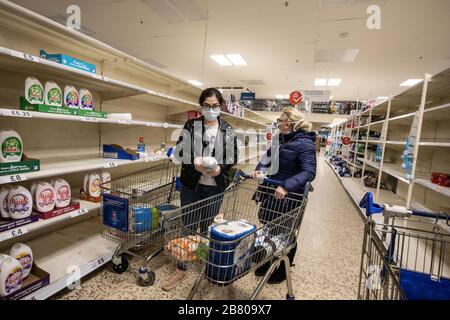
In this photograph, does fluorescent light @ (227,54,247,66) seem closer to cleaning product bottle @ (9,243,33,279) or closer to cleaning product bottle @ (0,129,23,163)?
cleaning product bottle @ (0,129,23,163)

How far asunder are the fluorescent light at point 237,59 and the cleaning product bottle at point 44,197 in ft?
21.0

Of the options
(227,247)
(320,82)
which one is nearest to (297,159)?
(227,247)

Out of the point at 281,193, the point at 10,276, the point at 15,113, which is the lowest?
the point at 10,276

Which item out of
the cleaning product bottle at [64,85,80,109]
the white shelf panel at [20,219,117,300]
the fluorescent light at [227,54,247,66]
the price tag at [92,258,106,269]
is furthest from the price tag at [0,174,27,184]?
the fluorescent light at [227,54,247,66]

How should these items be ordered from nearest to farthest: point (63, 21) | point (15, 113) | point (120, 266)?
point (15, 113) → point (120, 266) → point (63, 21)

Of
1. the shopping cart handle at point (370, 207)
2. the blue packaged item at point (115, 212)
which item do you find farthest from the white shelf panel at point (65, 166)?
the shopping cart handle at point (370, 207)

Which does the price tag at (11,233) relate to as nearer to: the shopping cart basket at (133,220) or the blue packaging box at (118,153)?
the shopping cart basket at (133,220)

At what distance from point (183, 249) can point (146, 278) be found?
0.85 m

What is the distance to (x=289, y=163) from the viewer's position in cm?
196

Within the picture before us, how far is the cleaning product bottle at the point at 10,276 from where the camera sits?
1374mm


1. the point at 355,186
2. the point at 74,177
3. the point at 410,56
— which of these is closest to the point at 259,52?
the point at 410,56

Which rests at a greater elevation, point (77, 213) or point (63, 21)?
point (63, 21)

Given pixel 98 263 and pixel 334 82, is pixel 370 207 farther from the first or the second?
pixel 334 82
